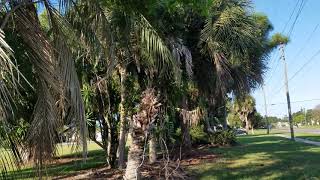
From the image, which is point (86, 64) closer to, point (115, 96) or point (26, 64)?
point (115, 96)

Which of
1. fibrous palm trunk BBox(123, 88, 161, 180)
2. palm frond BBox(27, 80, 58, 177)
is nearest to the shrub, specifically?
fibrous palm trunk BBox(123, 88, 161, 180)

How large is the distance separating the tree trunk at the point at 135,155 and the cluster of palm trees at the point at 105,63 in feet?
0.08

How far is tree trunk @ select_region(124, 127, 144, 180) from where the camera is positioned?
11.2m

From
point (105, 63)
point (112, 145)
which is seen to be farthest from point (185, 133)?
point (105, 63)

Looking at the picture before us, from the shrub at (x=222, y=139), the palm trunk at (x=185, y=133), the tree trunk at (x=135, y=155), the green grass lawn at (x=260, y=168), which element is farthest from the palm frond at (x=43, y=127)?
the shrub at (x=222, y=139)

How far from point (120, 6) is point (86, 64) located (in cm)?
755

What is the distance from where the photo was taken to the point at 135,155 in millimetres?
11500

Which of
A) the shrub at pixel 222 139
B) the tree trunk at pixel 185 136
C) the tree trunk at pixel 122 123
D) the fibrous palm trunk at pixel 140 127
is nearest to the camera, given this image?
the fibrous palm trunk at pixel 140 127

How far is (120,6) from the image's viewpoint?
9.18m

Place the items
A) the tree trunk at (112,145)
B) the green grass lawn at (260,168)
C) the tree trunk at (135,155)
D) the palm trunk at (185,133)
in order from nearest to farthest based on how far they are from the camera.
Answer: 1. the tree trunk at (135,155)
2. the green grass lawn at (260,168)
3. the tree trunk at (112,145)
4. the palm trunk at (185,133)

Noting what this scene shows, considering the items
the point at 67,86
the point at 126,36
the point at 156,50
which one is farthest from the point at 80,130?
the point at 126,36

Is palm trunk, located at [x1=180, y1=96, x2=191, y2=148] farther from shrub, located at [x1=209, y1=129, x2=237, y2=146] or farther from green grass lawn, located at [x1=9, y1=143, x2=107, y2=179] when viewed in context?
shrub, located at [x1=209, y1=129, x2=237, y2=146]

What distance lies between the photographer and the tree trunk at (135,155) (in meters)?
11.2

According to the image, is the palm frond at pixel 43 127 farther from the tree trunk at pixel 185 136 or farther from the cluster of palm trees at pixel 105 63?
the tree trunk at pixel 185 136
